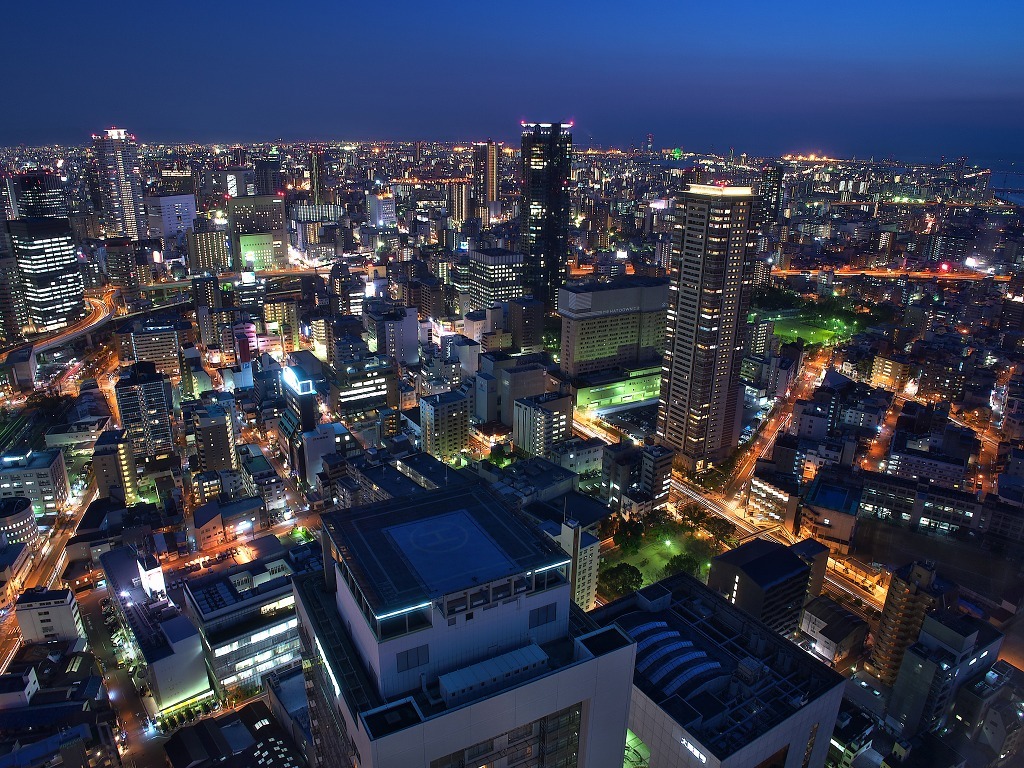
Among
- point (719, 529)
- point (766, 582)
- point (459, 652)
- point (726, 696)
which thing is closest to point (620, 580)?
point (766, 582)

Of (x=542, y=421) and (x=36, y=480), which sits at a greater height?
(x=542, y=421)

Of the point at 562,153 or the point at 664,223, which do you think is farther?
the point at 664,223

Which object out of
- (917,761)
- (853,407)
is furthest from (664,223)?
(917,761)

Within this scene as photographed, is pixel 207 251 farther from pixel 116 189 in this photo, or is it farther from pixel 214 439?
pixel 214 439

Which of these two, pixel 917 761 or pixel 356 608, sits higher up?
pixel 356 608

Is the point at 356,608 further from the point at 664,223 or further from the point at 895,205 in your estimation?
the point at 895,205

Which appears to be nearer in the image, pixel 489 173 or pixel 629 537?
pixel 629 537
